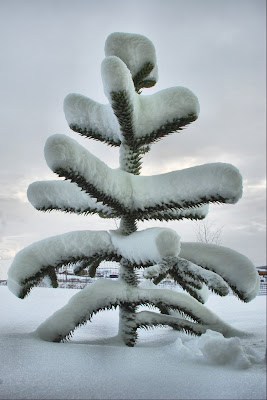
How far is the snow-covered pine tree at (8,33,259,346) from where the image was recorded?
2.16m

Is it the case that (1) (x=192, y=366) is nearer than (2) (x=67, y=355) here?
Yes

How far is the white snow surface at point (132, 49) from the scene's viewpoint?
2869mm

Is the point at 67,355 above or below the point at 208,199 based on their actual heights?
below

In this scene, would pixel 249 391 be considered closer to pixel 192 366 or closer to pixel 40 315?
pixel 192 366

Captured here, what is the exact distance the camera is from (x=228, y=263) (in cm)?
249

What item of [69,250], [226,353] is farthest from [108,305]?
[226,353]

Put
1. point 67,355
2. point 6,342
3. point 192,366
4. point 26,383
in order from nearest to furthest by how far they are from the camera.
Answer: point 26,383 → point 192,366 → point 67,355 → point 6,342

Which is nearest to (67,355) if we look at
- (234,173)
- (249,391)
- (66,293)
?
(249,391)

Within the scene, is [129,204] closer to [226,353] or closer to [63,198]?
[63,198]

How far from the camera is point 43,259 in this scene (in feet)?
8.07

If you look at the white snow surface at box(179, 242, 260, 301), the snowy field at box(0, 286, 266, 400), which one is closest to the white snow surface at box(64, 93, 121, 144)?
the white snow surface at box(179, 242, 260, 301)

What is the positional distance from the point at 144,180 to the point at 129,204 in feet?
0.66

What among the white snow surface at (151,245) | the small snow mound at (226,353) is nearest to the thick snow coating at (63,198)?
the white snow surface at (151,245)

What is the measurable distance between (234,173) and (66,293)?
4.01 meters
